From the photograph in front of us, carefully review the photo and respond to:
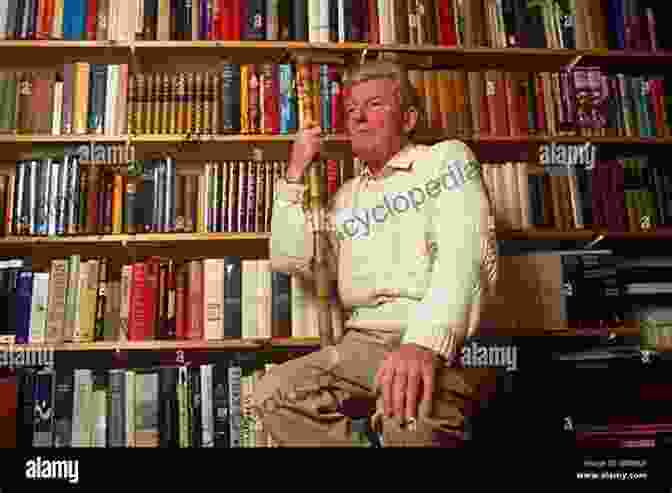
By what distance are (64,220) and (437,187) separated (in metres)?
1.05

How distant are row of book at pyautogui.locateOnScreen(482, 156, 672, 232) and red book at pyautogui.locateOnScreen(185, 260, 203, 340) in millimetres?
851

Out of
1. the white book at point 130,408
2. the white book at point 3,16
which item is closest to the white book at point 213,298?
the white book at point 130,408

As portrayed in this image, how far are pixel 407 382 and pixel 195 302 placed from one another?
826mm

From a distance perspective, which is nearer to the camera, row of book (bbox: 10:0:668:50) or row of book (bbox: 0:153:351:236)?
row of book (bbox: 0:153:351:236)

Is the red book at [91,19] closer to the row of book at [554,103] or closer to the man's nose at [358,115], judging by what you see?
the man's nose at [358,115]

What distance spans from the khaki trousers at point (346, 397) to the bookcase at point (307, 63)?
43cm

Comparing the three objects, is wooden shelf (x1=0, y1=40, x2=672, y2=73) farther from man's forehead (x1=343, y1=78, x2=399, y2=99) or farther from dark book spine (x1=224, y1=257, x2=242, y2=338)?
dark book spine (x1=224, y1=257, x2=242, y2=338)

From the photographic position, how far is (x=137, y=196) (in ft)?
6.40

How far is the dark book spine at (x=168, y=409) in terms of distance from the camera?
1.77m

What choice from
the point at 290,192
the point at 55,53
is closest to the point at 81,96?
the point at 55,53

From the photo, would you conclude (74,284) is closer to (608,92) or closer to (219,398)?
(219,398)

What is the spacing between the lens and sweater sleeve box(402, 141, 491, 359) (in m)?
1.31

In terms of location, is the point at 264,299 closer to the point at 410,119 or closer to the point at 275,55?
the point at 410,119

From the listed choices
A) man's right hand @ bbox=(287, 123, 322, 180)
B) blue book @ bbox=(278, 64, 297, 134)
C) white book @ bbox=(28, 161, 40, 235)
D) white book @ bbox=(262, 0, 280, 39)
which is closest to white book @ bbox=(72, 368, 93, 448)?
white book @ bbox=(28, 161, 40, 235)
